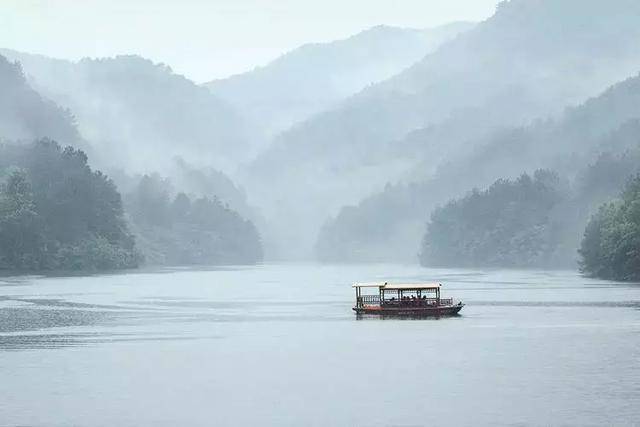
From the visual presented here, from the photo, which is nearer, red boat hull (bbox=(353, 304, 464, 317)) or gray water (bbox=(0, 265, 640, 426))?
gray water (bbox=(0, 265, 640, 426))

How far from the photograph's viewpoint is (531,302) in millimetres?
158000

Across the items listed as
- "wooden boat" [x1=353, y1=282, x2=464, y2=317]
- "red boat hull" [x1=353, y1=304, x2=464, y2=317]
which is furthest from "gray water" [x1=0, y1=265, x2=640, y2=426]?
"wooden boat" [x1=353, y1=282, x2=464, y2=317]

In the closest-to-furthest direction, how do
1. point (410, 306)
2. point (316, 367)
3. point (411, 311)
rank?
1. point (316, 367)
2. point (411, 311)
3. point (410, 306)

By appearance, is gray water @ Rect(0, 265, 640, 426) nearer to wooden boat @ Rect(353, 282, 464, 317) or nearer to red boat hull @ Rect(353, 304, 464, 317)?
red boat hull @ Rect(353, 304, 464, 317)

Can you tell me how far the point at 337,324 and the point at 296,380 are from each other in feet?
148

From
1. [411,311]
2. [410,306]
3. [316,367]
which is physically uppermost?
[410,306]

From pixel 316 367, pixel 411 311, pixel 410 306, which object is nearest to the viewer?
pixel 316 367

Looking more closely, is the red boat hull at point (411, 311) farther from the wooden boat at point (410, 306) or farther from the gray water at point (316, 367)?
the gray water at point (316, 367)

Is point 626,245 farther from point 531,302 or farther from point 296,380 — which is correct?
point 296,380

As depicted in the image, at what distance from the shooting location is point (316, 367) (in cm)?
8781

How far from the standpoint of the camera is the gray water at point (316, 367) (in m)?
67.6

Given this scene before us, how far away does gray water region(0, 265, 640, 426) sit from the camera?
67.6 meters

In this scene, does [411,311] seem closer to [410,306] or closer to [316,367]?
[410,306]

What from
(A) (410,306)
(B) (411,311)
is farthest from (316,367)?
(A) (410,306)
